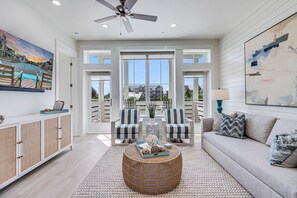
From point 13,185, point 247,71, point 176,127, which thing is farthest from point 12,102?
point 247,71

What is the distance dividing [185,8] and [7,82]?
3351 millimetres

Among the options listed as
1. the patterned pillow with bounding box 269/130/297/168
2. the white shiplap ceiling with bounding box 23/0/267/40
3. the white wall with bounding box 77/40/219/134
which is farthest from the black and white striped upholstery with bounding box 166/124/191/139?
the white shiplap ceiling with bounding box 23/0/267/40

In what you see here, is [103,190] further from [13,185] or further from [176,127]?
[176,127]

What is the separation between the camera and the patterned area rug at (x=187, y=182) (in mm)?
1898

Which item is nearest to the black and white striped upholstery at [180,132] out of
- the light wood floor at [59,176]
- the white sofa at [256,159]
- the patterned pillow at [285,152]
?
the white sofa at [256,159]

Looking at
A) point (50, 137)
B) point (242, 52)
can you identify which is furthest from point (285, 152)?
point (50, 137)

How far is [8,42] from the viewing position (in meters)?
2.42

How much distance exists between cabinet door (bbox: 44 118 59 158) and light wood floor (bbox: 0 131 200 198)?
23 cm

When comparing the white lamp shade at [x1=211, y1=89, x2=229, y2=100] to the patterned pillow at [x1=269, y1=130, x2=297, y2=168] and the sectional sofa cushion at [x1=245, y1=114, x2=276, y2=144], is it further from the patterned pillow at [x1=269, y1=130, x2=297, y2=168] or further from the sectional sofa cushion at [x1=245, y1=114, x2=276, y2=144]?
the patterned pillow at [x1=269, y1=130, x2=297, y2=168]

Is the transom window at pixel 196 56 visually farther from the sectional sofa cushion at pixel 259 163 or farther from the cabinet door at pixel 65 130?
the cabinet door at pixel 65 130

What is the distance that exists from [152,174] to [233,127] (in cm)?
188

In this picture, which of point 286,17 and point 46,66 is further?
point 46,66

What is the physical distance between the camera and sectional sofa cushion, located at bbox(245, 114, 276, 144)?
2.46 metres

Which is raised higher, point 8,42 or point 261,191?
point 8,42
